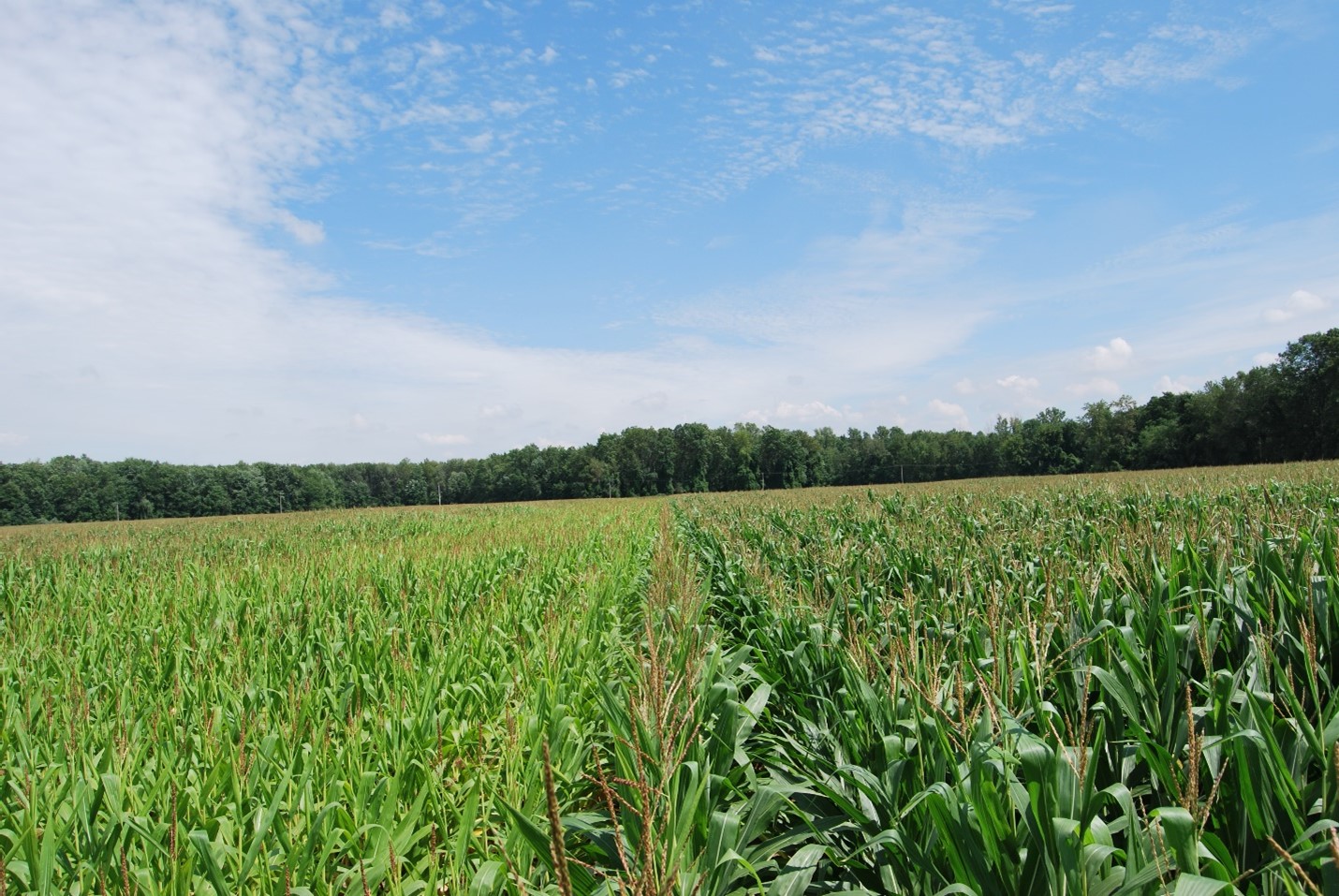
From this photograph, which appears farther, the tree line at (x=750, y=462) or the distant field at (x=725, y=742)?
the tree line at (x=750, y=462)

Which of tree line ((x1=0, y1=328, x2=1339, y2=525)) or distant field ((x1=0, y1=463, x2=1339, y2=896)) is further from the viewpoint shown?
tree line ((x1=0, y1=328, x2=1339, y2=525))

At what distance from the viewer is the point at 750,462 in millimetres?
98438

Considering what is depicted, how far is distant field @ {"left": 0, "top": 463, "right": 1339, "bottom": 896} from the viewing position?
6.86 feet

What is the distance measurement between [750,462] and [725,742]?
315ft

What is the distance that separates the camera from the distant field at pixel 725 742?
2.09 metres

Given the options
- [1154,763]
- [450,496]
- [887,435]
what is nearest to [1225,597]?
Answer: [1154,763]

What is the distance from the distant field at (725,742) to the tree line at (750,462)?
7005 centimetres

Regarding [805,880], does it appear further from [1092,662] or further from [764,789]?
[1092,662]

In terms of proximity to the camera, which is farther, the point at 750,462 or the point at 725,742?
the point at 750,462

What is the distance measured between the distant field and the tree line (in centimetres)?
7005

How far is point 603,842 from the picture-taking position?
2795mm

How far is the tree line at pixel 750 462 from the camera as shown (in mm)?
59594

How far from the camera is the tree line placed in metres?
59.6

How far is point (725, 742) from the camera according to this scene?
3.17m
